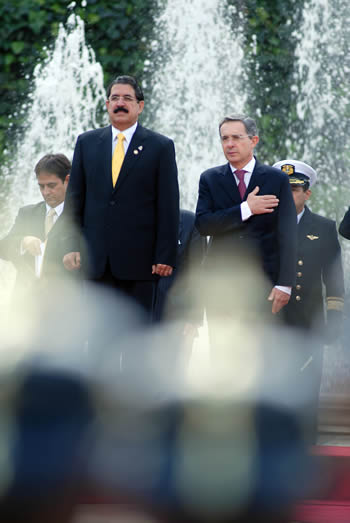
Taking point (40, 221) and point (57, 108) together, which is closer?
point (40, 221)

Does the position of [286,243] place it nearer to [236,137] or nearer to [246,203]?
[246,203]

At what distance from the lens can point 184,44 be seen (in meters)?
9.94

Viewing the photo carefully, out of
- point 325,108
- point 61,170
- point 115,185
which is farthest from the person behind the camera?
point 325,108

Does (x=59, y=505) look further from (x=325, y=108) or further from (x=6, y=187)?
(x=325, y=108)

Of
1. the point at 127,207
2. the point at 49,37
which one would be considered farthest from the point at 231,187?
the point at 49,37

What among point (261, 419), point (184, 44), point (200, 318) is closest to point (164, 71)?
point (184, 44)

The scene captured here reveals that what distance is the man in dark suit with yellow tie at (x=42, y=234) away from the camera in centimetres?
379

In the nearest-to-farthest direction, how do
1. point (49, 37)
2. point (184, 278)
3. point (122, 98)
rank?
point (122, 98)
point (184, 278)
point (49, 37)

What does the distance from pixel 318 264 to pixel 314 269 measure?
31mm

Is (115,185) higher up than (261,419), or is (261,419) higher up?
(115,185)

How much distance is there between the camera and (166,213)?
3354 mm

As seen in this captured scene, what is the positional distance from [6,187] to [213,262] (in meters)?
5.86

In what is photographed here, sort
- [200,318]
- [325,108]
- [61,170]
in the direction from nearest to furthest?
[61,170] → [200,318] → [325,108]

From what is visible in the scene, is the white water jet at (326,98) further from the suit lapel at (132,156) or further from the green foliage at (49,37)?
the suit lapel at (132,156)
